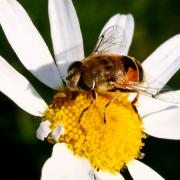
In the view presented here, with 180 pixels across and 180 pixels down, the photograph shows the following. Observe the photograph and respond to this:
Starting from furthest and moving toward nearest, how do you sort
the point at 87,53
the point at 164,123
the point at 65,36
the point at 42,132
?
1. the point at 87,53
2. the point at 164,123
3. the point at 65,36
4. the point at 42,132

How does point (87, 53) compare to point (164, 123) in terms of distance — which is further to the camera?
point (87, 53)

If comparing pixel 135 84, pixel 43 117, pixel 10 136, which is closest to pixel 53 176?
pixel 43 117

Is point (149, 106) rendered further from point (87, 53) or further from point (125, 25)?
point (87, 53)

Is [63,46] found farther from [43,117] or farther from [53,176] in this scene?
[53,176]

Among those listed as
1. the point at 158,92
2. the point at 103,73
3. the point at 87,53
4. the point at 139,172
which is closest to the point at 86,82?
the point at 103,73

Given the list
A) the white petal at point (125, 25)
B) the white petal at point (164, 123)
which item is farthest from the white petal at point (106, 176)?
the white petal at point (125, 25)

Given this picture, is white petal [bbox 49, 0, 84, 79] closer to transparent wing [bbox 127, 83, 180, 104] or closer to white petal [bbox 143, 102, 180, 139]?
transparent wing [bbox 127, 83, 180, 104]
